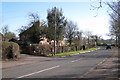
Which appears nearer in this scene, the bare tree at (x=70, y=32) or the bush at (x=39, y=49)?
the bush at (x=39, y=49)

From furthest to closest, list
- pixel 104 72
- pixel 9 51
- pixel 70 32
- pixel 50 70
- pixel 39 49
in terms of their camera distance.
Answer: pixel 70 32
pixel 39 49
pixel 9 51
pixel 50 70
pixel 104 72

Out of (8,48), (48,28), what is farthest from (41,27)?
(8,48)

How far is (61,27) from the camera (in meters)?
44.5

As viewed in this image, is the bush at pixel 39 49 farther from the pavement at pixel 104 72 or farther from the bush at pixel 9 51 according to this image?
Result: the pavement at pixel 104 72

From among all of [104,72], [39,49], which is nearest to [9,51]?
[39,49]

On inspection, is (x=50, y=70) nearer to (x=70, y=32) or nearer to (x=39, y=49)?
(x=39, y=49)

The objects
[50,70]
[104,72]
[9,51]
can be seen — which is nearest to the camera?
[104,72]

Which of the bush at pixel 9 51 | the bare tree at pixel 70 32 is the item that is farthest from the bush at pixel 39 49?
the bare tree at pixel 70 32

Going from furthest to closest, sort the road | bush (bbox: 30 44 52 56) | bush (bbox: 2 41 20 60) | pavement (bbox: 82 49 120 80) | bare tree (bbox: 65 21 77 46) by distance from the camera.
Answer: bare tree (bbox: 65 21 77 46), bush (bbox: 30 44 52 56), bush (bbox: 2 41 20 60), the road, pavement (bbox: 82 49 120 80)

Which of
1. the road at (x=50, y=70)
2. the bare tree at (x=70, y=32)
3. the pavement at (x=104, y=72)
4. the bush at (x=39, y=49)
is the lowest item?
the road at (x=50, y=70)

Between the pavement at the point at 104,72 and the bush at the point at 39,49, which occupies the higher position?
the bush at the point at 39,49

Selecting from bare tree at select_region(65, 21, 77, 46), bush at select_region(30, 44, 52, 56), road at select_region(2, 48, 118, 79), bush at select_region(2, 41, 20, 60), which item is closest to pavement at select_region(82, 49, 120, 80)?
road at select_region(2, 48, 118, 79)

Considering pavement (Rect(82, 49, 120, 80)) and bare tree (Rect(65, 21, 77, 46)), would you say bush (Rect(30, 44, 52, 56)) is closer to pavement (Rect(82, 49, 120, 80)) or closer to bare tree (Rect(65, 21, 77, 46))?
pavement (Rect(82, 49, 120, 80))

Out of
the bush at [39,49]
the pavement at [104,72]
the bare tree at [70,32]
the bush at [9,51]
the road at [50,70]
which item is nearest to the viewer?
the pavement at [104,72]
